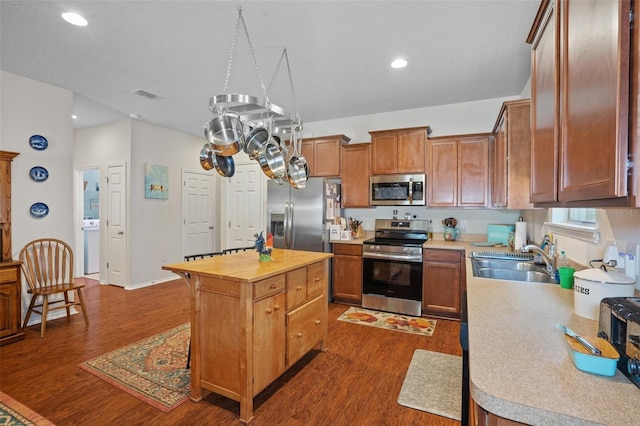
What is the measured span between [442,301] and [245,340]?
8.62ft

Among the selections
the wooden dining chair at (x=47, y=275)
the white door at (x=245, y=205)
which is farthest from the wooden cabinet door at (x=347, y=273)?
the wooden dining chair at (x=47, y=275)

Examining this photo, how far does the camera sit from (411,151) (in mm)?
4109

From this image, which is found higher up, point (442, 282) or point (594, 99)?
point (594, 99)

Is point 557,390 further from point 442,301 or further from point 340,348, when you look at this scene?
point 442,301

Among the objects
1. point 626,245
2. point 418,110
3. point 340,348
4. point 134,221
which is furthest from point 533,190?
point 134,221

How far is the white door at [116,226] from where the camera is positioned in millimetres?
5062

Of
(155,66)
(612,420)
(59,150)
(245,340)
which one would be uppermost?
(155,66)

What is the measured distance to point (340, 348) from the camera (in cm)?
296

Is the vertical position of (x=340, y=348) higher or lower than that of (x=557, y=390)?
lower

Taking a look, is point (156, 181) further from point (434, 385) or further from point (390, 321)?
point (434, 385)

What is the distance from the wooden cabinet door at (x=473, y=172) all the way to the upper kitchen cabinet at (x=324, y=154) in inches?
64.2

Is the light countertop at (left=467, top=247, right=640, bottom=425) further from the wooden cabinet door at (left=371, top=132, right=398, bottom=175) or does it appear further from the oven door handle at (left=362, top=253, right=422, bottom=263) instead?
the wooden cabinet door at (left=371, top=132, right=398, bottom=175)

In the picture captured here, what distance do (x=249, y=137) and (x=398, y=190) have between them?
2.36m

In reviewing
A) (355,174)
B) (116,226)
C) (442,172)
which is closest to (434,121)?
(442,172)
